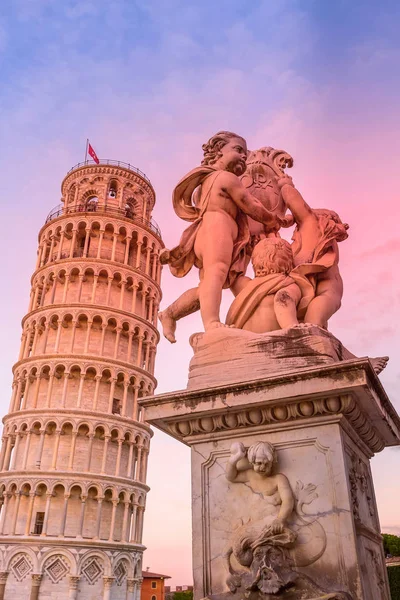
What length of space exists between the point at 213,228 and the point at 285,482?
2.24 meters

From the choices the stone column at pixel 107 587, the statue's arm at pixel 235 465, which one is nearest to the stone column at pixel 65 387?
the stone column at pixel 107 587

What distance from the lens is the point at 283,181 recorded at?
557cm

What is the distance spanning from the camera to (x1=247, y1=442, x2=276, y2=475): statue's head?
11.3 ft

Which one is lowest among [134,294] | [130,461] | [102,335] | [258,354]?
[258,354]

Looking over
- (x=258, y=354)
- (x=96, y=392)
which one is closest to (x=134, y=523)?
(x=96, y=392)

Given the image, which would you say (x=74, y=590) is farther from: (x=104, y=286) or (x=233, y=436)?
(x=233, y=436)

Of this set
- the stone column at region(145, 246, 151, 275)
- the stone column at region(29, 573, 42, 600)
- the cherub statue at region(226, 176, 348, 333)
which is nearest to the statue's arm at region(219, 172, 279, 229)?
the cherub statue at region(226, 176, 348, 333)

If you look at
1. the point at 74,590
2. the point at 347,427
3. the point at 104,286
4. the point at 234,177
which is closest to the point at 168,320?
the point at 234,177

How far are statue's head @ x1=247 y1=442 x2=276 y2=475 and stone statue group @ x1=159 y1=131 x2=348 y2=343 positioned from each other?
0.96 metres

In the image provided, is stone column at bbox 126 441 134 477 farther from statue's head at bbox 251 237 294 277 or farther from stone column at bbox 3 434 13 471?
statue's head at bbox 251 237 294 277

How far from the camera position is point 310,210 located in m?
5.16

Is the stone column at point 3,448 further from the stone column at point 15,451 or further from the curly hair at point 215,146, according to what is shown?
the curly hair at point 215,146

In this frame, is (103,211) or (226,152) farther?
(103,211)

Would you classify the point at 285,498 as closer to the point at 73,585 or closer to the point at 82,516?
the point at 73,585
